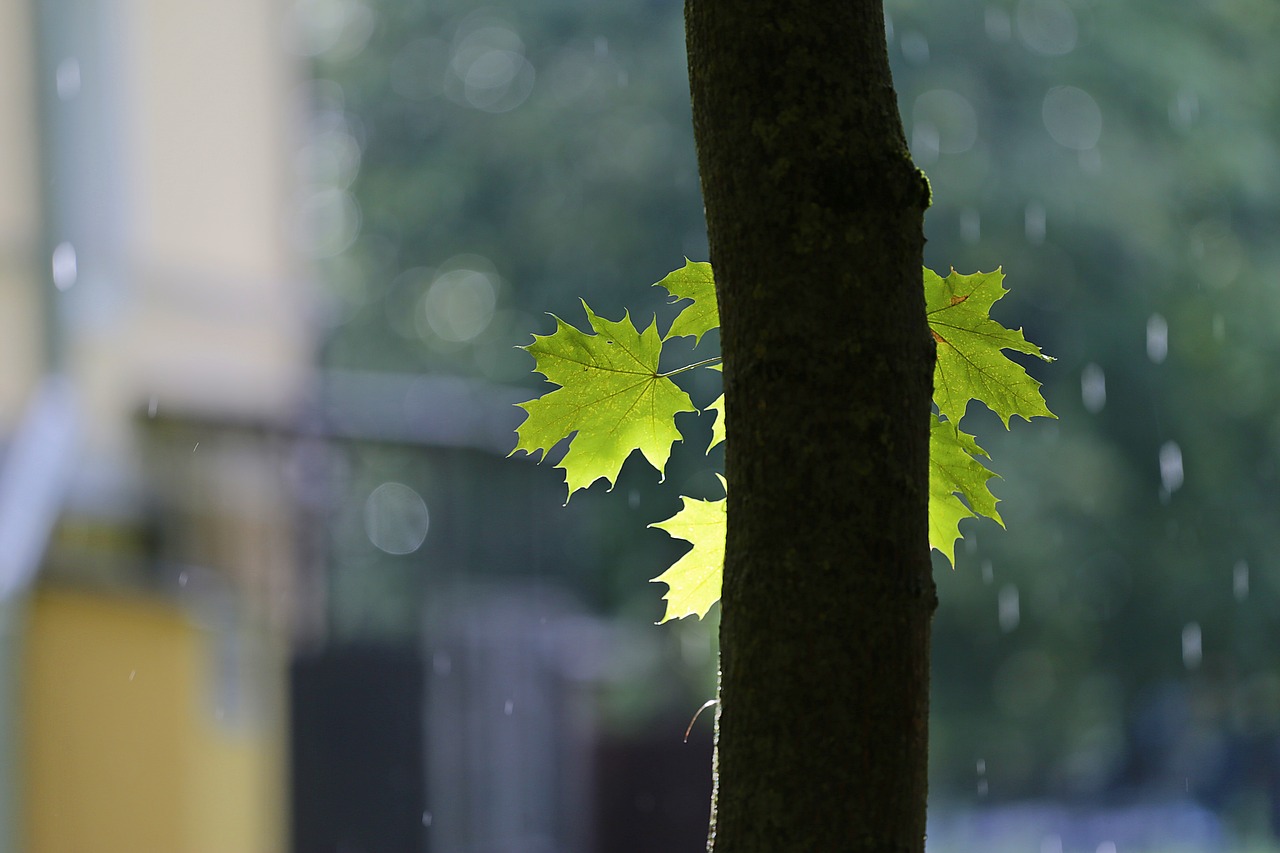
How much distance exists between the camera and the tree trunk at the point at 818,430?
1.58 ft

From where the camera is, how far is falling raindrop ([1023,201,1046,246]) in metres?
8.80

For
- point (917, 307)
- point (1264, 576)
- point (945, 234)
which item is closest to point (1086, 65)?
point (945, 234)

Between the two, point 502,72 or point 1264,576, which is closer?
point 1264,576

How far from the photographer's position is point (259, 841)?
5.11m

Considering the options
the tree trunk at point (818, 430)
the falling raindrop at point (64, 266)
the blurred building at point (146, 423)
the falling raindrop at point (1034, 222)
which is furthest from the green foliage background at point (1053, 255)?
the tree trunk at point (818, 430)

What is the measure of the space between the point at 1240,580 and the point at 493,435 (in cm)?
Answer: 616

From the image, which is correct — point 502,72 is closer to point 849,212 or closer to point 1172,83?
point 1172,83

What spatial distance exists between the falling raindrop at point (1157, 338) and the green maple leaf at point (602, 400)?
9.03 m

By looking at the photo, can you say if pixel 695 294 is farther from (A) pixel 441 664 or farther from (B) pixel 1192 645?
(B) pixel 1192 645

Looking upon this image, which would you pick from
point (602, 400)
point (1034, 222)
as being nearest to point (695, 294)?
point (602, 400)

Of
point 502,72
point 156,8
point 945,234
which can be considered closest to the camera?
point 156,8

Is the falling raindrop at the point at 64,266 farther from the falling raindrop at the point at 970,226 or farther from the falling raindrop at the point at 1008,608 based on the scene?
the falling raindrop at the point at 1008,608

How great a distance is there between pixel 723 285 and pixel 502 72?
10.6 metres

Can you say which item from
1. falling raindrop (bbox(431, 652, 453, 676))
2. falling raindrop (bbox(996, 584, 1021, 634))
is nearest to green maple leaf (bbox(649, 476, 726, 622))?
falling raindrop (bbox(431, 652, 453, 676))
